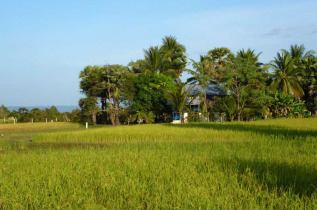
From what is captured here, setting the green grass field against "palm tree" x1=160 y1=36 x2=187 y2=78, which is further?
"palm tree" x1=160 y1=36 x2=187 y2=78

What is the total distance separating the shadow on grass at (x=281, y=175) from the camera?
15.1ft

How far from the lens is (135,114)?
24.7m

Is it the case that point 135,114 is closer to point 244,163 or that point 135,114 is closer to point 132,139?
point 132,139

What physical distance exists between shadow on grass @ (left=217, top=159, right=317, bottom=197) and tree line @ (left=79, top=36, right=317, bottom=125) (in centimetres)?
1651

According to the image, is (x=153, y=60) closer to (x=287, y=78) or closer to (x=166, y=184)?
(x=287, y=78)

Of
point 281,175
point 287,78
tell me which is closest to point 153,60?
point 287,78

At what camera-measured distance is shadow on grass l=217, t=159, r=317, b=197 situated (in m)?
4.61

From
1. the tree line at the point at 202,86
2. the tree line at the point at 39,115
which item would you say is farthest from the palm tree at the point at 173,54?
the tree line at the point at 39,115

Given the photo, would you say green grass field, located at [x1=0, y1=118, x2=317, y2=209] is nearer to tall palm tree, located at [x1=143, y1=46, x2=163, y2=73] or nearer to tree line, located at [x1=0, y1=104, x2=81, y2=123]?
tall palm tree, located at [x1=143, y1=46, x2=163, y2=73]

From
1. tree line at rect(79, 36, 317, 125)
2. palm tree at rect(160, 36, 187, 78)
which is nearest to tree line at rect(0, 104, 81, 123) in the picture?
tree line at rect(79, 36, 317, 125)

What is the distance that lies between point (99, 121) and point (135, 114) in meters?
6.14

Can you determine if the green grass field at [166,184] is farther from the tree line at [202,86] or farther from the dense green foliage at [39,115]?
the dense green foliage at [39,115]

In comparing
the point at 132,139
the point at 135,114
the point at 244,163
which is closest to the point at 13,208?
the point at 244,163

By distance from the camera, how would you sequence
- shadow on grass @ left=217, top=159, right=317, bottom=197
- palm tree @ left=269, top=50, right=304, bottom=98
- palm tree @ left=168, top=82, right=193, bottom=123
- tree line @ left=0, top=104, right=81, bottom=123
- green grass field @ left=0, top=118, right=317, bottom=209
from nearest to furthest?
green grass field @ left=0, top=118, right=317, bottom=209, shadow on grass @ left=217, top=159, right=317, bottom=197, palm tree @ left=168, top=82, right=193, bottom=123, palm tree @ left=269, top=50, right=304, bottom=98, tree line @ left=0, top=104, right=81, bottom=123
